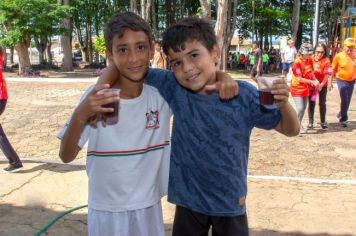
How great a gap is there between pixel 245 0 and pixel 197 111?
1310 inches

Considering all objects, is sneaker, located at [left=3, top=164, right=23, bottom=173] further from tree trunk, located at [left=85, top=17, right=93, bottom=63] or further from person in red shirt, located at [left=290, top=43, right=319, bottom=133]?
tree trunk, located at [left=85, top=17, right=93, bottom=63]

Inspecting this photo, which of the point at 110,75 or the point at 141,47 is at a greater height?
the point at 141,47

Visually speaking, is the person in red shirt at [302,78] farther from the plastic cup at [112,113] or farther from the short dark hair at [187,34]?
the plastic cup at [112,113]

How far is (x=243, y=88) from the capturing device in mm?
2262

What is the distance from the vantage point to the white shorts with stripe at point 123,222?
90.8 inches

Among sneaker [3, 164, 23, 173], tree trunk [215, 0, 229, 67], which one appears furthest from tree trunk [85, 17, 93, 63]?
sneaker [3, 164, 23, 173]

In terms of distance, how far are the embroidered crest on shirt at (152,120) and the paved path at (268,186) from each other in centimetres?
196

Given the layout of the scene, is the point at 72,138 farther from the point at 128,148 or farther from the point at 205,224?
the point at 205,224

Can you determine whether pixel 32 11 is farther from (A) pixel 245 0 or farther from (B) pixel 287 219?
(B) pixel 287 219

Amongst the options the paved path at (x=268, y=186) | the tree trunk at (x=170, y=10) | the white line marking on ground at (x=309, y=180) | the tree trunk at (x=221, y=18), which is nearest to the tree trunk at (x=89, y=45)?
the tree trunk at (x=170, y=10)

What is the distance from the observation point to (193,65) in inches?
88.7

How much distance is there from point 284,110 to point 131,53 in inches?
34.0

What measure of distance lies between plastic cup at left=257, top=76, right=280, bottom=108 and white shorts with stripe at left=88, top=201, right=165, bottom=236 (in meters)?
0.87

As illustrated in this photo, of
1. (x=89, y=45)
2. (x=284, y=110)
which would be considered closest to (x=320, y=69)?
(x=284, y=110)
